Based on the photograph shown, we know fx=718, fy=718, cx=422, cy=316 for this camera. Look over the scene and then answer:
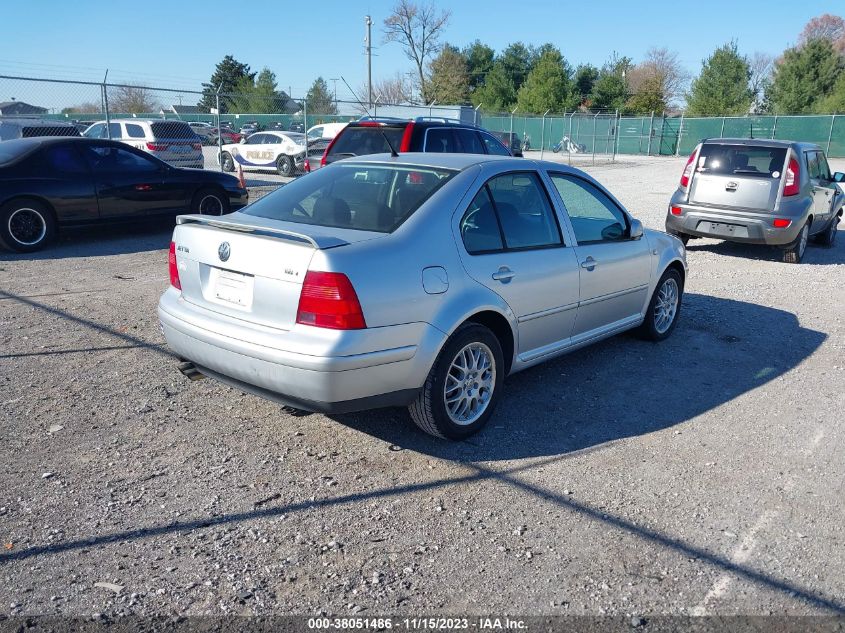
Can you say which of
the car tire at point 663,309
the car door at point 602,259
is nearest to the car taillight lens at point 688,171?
the car tire at point 663,309

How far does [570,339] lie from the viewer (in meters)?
5.05

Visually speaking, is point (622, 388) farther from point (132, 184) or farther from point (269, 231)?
point (132, 184)

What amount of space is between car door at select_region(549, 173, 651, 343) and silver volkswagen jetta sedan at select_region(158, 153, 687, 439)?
0.07 feet

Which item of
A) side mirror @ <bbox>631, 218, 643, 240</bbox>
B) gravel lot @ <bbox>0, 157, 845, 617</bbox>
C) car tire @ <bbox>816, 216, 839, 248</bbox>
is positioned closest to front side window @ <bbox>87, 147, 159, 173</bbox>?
gravel lot @ <bbox>0, 157, 845, 617</bbox>

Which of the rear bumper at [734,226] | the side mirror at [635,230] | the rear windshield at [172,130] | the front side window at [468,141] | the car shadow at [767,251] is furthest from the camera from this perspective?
the rear windshield at [172,130]

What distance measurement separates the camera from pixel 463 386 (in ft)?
13.7

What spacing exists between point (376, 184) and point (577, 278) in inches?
59.9

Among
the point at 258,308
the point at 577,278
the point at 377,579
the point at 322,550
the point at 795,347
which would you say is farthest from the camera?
the point at 795,347

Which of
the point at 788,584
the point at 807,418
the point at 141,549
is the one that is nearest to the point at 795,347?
the point at 807,418

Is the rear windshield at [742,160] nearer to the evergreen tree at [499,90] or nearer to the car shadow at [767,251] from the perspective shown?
the car shadow at [767,251]

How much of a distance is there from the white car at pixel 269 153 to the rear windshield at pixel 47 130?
7.70 meters

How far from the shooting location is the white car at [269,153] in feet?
73.4

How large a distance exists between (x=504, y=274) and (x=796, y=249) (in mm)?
7554

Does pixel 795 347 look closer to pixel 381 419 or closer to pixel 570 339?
pixel 570 339
